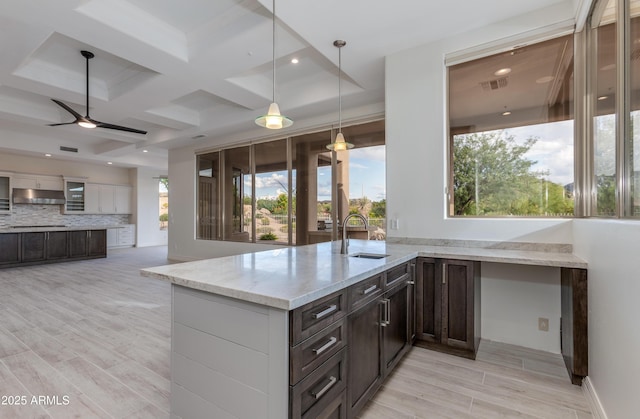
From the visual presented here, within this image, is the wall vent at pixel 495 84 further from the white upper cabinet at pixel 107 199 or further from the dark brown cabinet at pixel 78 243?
the white upper cabinet at pixel 107 199

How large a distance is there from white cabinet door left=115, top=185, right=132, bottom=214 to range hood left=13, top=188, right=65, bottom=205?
166cm

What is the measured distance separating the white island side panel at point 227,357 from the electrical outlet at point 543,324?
271 centimetres

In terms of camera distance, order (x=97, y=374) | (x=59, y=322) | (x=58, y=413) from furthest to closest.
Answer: (x=59, y=322) < (x=97, y=374) < (x=58, y=413)

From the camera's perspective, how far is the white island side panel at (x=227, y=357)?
4.22ft

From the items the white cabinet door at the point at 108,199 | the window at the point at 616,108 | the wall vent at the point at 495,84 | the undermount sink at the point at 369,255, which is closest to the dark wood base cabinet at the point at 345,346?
the undermount sink at the point at 369,255

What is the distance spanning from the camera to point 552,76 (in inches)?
117

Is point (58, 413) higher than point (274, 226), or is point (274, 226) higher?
point (274, 226)

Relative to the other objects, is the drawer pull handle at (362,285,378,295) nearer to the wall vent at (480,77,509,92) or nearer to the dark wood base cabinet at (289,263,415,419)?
the dark wood base cabinet at (289,263,415,419)

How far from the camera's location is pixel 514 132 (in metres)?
3.15

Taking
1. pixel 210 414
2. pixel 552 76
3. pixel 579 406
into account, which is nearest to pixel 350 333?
pixel 210 414

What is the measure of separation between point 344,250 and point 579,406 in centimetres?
190

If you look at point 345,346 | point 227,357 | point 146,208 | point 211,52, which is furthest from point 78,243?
point 345,346

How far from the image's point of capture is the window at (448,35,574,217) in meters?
2.83

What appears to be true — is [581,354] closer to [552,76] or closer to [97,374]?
[552,76]
